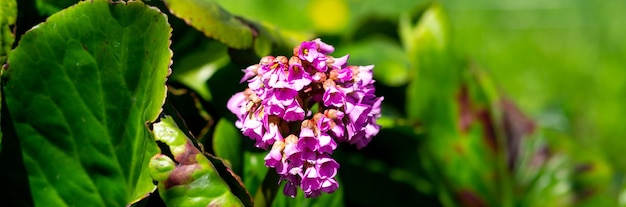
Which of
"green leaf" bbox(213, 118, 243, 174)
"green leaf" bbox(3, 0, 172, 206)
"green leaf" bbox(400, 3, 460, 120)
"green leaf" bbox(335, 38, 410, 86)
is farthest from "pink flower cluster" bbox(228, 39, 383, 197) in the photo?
"green leaf" bbox(335, 38, 410, 86)

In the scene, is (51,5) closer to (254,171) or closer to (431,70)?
(254,171)

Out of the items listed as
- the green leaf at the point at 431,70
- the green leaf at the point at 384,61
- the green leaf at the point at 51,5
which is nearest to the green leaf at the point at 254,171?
the green leaf at the point at 51,5

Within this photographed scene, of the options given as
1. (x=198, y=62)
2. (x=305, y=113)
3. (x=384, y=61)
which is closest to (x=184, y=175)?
(x=305, y=113)

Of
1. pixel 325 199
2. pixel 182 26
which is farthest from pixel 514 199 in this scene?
pixel 182 26

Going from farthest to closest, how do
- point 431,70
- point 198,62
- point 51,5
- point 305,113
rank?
point 431,70
point 198,62
point 51,5
point 305,113

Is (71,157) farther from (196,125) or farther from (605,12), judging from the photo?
(605,12)

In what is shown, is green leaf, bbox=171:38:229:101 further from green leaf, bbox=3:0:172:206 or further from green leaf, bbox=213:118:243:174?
green leaf, bbox=3:0:172:206
